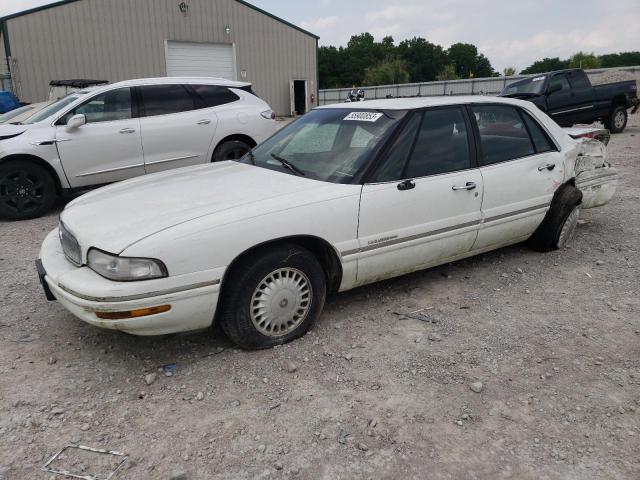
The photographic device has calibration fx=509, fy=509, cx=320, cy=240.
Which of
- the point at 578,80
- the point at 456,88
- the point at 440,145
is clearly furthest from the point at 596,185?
the point at 456,88

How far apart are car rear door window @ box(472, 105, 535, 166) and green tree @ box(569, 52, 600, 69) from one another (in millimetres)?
42682

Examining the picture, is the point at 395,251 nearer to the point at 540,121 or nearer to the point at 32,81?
the point at 540,121

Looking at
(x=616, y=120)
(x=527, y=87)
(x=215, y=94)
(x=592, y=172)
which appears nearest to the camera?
(x=592, y=172)

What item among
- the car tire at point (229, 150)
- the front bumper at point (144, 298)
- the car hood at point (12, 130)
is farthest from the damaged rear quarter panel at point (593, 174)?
the car hood at point (12, 130)

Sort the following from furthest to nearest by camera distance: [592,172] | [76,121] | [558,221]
Answer: [76,121]
[592,172]
[558,221]

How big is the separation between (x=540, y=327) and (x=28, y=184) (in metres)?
6.12

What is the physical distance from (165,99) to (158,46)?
14572 millimetres

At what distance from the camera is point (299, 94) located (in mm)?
24766

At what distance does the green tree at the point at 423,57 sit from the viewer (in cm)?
7731

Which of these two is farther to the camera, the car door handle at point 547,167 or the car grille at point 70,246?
the car door handle at point 547,167

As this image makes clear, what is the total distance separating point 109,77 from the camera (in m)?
19.2

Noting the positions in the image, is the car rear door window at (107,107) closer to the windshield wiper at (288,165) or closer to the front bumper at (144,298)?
the windshield wiper at (288,165)

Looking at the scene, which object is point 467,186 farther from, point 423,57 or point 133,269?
point 423,57

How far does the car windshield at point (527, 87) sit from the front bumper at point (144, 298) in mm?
12333
